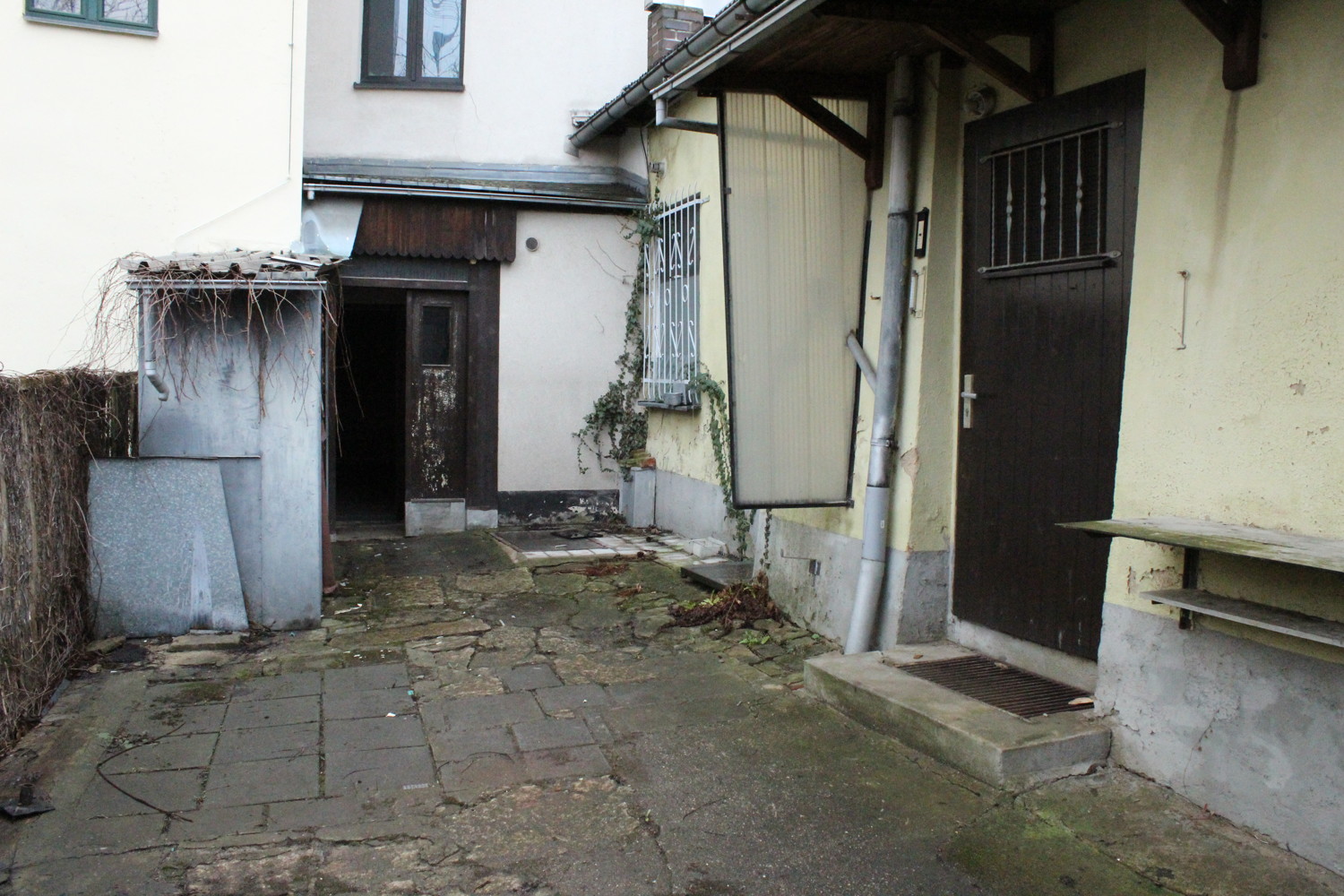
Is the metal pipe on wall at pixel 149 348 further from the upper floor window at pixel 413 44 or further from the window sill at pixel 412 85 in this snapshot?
the upper floor window at pixel 413 44

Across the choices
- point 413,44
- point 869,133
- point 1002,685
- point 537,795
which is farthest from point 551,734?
point 413,44

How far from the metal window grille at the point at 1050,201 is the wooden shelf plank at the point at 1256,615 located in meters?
1.48

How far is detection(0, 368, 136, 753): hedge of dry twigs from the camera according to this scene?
4.45 m

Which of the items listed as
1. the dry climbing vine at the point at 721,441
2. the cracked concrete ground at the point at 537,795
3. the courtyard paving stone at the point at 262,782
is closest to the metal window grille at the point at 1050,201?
the cracked concrete ground at the point at 537,795

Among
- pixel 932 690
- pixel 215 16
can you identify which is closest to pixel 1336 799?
pixel 932 690

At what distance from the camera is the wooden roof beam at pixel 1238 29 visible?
3.51 meters

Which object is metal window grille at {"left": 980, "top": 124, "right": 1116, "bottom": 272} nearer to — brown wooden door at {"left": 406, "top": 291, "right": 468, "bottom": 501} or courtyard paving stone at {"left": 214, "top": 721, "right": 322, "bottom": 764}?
courtyard paving stone at {"left": 214, "top": 721, "right": 322, "bottom": 764}

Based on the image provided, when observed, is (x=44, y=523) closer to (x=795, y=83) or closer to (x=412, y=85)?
(x=795, y=83)

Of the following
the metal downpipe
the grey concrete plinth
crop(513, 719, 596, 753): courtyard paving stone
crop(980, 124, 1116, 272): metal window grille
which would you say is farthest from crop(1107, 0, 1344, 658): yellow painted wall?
the grey concrete plinth

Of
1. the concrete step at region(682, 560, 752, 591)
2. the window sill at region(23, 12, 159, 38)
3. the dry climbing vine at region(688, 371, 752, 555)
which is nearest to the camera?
the concrete step at region(682, 560, 752, 591)

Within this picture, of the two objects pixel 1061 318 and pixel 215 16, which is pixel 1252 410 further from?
pixel 215 16

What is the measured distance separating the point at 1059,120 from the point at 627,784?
3.40 meters

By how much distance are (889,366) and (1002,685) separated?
1.68 m

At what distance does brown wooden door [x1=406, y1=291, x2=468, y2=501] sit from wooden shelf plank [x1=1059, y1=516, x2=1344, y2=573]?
7.02m
